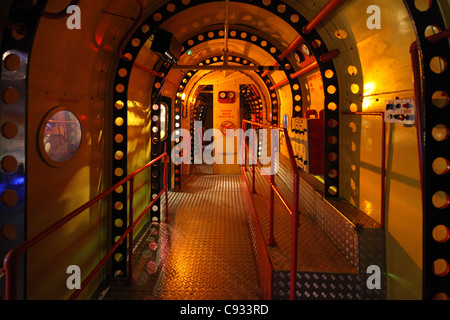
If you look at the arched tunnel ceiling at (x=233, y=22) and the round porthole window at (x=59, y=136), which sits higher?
the arched tunnel ceiling at (x=233, y=22)

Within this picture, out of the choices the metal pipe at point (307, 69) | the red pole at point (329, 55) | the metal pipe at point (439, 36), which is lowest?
the metal pipe at point (439, 36)

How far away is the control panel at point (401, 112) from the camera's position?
2293 millimetres

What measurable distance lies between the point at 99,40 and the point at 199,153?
11181mm

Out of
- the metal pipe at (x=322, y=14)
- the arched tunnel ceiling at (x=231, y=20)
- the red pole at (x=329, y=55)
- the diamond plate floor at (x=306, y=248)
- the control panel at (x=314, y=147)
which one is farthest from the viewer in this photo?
the arched tunnel ceiling at (x=231, y=20)

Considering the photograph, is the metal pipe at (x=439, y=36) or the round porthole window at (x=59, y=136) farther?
the round porthole window at (x=59, y=136)

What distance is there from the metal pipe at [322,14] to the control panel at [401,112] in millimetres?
1190

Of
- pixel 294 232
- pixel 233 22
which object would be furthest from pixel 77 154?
pixel 233 22

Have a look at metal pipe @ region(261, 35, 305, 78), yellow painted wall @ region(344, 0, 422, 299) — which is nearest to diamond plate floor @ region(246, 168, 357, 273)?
yellow painted wall @ region(344, 0, 422, 299)

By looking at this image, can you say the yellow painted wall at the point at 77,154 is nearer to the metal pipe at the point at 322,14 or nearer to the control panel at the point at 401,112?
the metal pipe at the point at 322,14

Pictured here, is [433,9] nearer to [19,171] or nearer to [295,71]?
[19,171]

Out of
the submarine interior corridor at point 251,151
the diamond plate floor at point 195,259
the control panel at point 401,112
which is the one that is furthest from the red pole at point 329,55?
the diamond plate floor at point 195,259

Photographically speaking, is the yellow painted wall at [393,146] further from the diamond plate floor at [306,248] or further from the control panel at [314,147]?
the control panel at [314,147]

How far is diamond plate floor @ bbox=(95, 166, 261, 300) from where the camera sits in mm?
3189

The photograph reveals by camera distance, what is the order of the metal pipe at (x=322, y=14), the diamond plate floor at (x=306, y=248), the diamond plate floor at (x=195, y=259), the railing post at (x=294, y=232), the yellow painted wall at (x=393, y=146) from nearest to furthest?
the railing post at (x=294, y=232), the yellow painted wall at (x=393, y=146), the diamond plate floor at (x=306, y=248), the metal pipe at (x=322, y=14), the diamond plate floor at (x=195, y=259)
